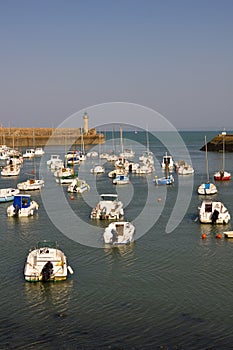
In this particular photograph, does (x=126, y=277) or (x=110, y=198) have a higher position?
(x=110, y=198)

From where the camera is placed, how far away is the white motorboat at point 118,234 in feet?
98.1

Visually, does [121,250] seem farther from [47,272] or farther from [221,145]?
[221,145]

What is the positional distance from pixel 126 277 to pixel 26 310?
573 cm

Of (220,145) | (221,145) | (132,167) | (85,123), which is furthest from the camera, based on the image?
(85,123)

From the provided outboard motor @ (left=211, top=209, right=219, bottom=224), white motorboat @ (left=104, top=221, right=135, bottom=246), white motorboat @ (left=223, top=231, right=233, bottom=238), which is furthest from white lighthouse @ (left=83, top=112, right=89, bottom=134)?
white motorboat @ (left=104, top=221, right=135, bottom=246)

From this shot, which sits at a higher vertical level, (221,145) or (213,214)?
(221,145)

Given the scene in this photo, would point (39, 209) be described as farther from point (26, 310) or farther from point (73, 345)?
point (73, 345)

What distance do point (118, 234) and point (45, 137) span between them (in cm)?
14045

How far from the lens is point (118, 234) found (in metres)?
30.2

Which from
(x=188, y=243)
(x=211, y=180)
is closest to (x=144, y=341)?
(x=188, y=243)

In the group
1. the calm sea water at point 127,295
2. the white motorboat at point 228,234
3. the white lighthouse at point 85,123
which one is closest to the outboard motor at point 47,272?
the calm sea water at point 127,295

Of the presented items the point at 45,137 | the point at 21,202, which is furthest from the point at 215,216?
the point at 45,137

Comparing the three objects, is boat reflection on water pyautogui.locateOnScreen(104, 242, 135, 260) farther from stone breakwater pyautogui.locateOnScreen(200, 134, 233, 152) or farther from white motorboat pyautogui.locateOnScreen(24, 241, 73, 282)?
stone breakwater pyautogui.locateOnScreen(200, 134, 233, 152)

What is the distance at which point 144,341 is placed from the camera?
17.0 metres
